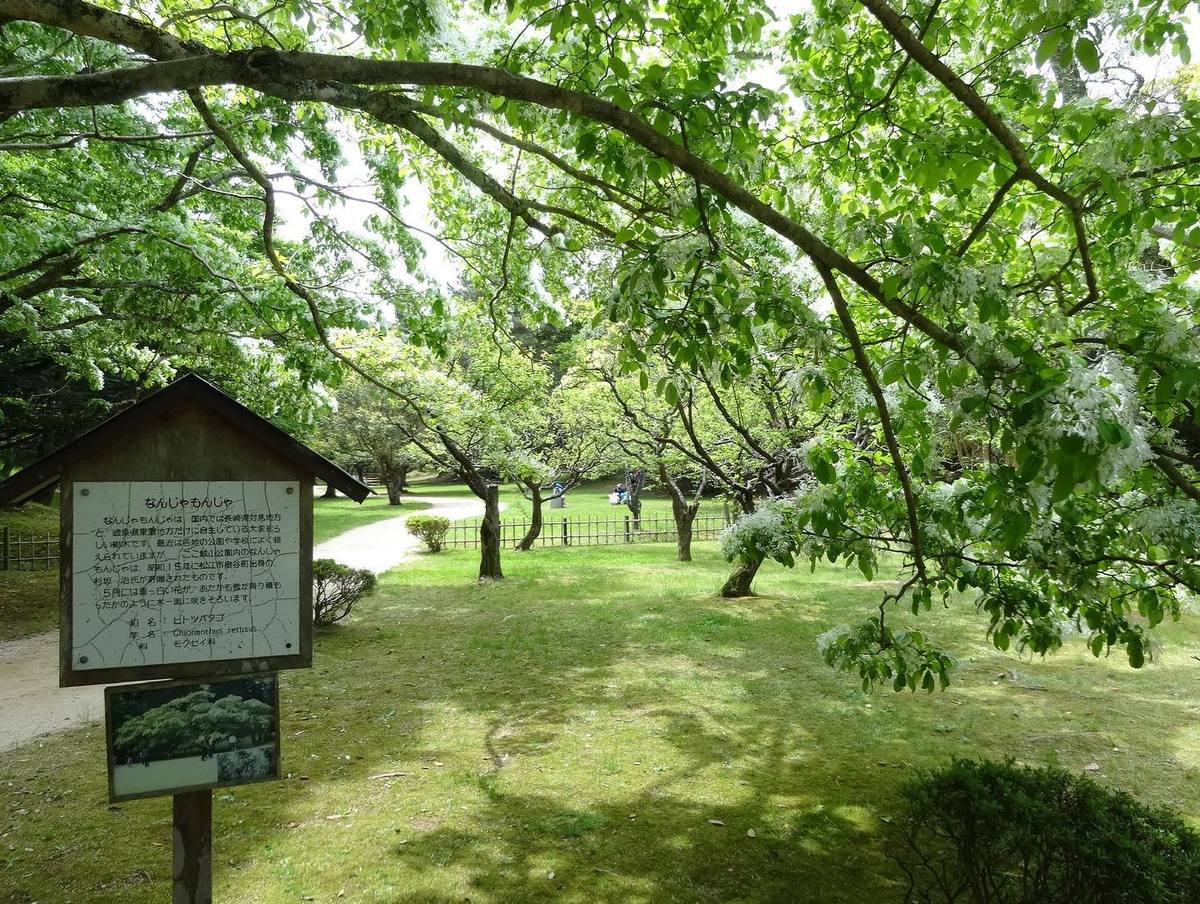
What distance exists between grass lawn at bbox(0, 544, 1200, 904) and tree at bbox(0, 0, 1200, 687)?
189 centimetres

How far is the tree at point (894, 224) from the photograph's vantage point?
97.3 inches

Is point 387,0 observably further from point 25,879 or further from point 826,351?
point 25,879

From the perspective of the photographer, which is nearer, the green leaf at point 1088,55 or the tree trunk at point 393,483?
the green leaf at point 1088,55

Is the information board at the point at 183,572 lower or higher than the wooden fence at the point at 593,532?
higher

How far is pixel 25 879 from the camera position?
13.1ft

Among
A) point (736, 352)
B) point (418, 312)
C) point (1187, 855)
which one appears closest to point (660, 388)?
point (736, 352)

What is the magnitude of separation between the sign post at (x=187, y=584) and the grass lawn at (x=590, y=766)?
4.76ft

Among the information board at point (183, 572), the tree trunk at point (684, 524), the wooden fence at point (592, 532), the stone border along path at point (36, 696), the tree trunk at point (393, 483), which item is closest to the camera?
the information board at point (183, 572)

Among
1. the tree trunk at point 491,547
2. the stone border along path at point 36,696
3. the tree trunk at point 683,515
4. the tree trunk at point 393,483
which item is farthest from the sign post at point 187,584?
the tree trunk at point 393,483

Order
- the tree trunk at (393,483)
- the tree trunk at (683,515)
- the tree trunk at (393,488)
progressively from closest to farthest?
the tree trunk at (683,515)
the tree trunk at (393,483)
the tree trunk at (393,488)

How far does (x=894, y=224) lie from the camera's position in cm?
324

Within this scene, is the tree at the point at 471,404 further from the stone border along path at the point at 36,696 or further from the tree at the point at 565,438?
the stone border along path at the point at 36,696

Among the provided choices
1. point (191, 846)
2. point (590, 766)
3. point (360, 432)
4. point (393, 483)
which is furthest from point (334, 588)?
point (393, 483)

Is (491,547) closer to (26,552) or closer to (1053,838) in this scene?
(26,552)
